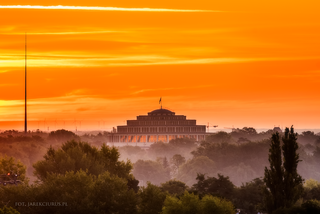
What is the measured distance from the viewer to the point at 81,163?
5659 inches

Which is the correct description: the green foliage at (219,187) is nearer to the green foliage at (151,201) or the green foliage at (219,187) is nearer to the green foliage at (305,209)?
the green foliage at (151,201)

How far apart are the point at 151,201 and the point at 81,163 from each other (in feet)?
120

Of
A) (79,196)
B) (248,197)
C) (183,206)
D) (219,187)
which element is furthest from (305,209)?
(219,187)

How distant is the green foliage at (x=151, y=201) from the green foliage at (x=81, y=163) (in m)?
30.1

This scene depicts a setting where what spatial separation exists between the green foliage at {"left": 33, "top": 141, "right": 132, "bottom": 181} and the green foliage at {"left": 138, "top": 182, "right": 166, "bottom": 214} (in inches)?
1183

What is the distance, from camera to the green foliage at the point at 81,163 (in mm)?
142750

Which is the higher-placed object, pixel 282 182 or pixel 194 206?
pixel 282 182

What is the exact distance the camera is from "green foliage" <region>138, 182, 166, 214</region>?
109 meters

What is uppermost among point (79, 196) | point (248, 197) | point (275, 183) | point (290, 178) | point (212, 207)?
point (290, 178)

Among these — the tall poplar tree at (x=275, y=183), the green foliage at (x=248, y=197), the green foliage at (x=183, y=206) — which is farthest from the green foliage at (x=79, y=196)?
the green foliage at (x=248, y=197)

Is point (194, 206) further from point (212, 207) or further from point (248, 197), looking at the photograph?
point (248, 197)

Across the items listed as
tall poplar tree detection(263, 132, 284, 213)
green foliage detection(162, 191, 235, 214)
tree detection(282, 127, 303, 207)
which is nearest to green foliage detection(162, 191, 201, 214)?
green foliage detection(162, 191, 235, 214)

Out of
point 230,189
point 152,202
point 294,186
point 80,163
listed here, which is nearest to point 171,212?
point 152,202

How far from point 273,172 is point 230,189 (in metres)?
30.0
